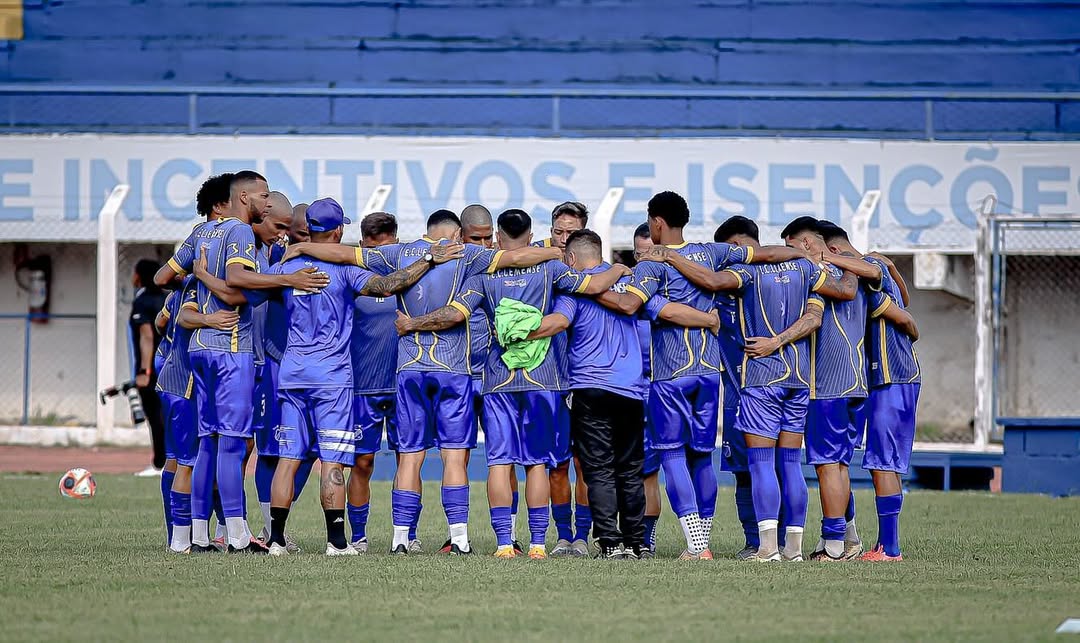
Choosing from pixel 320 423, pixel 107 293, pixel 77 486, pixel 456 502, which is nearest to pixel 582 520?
pixel 456 502

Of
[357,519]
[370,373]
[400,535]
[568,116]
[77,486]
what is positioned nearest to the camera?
[400,535]

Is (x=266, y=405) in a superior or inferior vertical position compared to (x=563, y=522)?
superior

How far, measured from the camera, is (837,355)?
8.62 meters

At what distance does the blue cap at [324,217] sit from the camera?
338 inches

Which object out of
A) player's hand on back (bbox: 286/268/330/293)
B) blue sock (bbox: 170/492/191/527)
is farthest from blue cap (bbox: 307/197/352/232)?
blue sock (bbox: 170/492/191/527)

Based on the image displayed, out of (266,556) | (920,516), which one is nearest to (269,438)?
(266,556)

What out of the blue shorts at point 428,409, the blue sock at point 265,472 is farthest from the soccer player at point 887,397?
the blue sock at point 265,472

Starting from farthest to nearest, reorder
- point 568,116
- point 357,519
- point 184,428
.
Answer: point 568,116 < point 357,519 < point 184,428

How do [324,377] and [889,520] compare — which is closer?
[324,377]

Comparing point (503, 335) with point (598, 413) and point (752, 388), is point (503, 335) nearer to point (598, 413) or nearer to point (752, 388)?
point (598, 413)

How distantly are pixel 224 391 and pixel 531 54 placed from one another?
44.8 ft

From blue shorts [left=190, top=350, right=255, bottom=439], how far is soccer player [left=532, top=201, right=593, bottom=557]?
69.3 inches

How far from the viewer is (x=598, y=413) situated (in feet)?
28.2

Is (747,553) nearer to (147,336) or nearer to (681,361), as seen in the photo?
(681,361)
